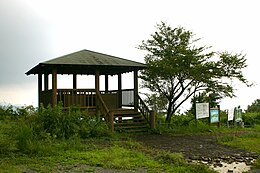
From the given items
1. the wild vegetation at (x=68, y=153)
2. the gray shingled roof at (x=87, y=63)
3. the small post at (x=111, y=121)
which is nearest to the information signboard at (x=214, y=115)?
the gray shingled roof at (x=87, y=63)

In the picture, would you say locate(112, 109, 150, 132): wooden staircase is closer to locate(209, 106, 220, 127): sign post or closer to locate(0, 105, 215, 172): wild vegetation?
locate(0, 105, 215, 172): wild vegetation

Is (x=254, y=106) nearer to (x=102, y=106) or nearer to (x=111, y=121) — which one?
(x=102, y=106)

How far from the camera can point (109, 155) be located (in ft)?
27.7

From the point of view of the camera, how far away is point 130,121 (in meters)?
15.7

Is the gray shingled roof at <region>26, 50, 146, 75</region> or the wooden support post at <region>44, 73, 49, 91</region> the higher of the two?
the gray shingled roof at <region>26, 50, 146, 75</region>

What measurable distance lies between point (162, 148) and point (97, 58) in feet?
23.6

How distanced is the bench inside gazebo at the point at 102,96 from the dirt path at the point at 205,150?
317cm

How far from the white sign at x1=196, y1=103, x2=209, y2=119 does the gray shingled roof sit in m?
3.50

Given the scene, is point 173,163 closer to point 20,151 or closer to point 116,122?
point 20,151

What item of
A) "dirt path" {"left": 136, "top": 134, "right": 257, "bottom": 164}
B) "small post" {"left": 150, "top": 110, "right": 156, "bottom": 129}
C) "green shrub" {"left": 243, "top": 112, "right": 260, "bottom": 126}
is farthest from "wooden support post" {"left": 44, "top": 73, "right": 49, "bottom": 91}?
"green shrub" {"left": 243, "top": 112, "right": 260, "bottom": 126}

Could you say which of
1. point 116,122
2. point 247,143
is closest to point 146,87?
point 116,122

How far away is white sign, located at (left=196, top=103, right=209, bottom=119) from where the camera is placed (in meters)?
16.5

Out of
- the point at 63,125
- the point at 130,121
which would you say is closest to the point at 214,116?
the point at 130,121

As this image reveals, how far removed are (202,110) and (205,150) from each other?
678cm
